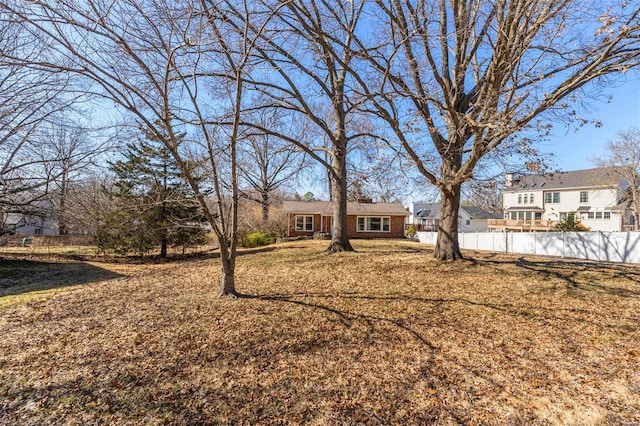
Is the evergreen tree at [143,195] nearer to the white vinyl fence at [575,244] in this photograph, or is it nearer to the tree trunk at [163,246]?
the tree trunk at [163,246]

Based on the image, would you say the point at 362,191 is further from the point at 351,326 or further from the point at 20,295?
the point at 20,295

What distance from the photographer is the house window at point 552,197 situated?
111 ft

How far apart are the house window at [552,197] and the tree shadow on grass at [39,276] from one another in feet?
134

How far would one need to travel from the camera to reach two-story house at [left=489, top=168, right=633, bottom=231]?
1062 inches

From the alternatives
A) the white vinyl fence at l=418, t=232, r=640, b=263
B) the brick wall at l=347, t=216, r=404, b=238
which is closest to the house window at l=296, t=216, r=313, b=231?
the brick wall at l=347, t=216, r=404, b=238

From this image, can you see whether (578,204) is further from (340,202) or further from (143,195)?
(143,195)

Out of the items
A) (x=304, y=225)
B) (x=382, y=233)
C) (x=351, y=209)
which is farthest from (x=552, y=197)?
(x=304, y=225)

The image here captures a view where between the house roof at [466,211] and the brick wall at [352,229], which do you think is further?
the house roof at [466,211]

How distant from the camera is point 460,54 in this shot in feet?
23.4

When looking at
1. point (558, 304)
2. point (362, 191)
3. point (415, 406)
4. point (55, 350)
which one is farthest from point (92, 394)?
point (362, 191)

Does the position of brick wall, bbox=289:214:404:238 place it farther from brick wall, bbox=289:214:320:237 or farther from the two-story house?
the two-story house

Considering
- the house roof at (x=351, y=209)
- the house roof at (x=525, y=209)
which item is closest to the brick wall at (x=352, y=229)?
the house roof at (x=351, y=209)

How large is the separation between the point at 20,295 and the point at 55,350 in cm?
438

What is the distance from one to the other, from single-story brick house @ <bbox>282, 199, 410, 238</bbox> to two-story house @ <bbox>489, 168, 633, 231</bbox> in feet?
30.0
